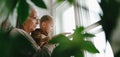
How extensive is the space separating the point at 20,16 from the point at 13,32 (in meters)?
0.04

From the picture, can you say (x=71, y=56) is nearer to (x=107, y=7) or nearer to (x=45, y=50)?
(x=107, y=7)

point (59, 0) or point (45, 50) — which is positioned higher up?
point (59, 0)

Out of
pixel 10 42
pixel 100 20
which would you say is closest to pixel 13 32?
pixel 10 42

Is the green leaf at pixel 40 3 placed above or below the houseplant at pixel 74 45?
above

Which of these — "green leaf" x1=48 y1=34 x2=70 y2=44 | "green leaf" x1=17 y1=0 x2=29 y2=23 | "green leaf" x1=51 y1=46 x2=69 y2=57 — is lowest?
"green leaf" x1=51 y1=46 x2=69 y2=57

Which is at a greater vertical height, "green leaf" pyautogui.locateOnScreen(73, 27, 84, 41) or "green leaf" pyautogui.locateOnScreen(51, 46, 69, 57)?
"green leaf" pyautogui.locateOnScreen(73, 27, 84, 41)

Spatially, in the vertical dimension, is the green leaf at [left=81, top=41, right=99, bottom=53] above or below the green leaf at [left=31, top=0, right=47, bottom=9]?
below

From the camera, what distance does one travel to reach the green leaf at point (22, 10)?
0.32m

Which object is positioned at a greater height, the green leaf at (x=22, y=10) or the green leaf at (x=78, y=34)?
the green leaf at (x=22, y=10)

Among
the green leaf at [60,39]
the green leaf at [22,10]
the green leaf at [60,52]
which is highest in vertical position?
the green leaf at [22,10]

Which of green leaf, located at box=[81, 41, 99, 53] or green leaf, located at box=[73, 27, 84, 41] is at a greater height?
green leaf, located at box=[73, 27, 84, 41]

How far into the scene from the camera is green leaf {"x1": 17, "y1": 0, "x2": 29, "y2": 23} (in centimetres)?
32

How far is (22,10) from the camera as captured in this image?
32 centimetres

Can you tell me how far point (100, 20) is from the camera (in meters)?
0.28
